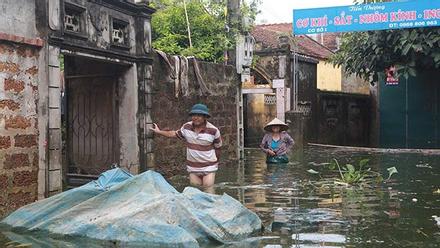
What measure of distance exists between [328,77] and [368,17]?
17086mm

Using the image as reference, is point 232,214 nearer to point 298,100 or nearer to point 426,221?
point 426,221

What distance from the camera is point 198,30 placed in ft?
48.7

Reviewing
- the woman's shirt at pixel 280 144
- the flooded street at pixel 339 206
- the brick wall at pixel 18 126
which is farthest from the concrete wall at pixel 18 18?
the woman's shirt at pixel 280 144

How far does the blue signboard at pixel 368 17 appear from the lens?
1333 cm

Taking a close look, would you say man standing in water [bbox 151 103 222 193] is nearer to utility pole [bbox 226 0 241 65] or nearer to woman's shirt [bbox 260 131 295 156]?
woman's shirt [bbox 260 131 295 156]

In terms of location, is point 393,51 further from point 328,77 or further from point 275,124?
point 328,77

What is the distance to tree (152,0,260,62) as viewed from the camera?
14.7m

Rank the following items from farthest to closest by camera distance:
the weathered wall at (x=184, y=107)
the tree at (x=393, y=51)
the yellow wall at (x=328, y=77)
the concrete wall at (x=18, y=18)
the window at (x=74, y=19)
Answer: the yellow wall at (x=328, y=77) < the tree at (x=393, y=51) < the weathered wall at (x=184, y=107) < the window at (x=74, y=19) < the concrete wall at (x=18, y=18)

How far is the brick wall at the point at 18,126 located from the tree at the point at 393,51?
10056mm

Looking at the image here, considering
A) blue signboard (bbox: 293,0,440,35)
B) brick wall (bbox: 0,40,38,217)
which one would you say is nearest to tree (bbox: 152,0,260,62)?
blue signboard (bbox: 293,0,440,35)

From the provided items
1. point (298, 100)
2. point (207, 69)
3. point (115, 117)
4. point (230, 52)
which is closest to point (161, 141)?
point (115, 117)

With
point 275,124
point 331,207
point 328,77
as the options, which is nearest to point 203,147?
point 331,207

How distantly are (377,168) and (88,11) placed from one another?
7.56m

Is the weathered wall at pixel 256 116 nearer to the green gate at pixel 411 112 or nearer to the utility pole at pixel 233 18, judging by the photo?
the green gate at pixel 411 112
